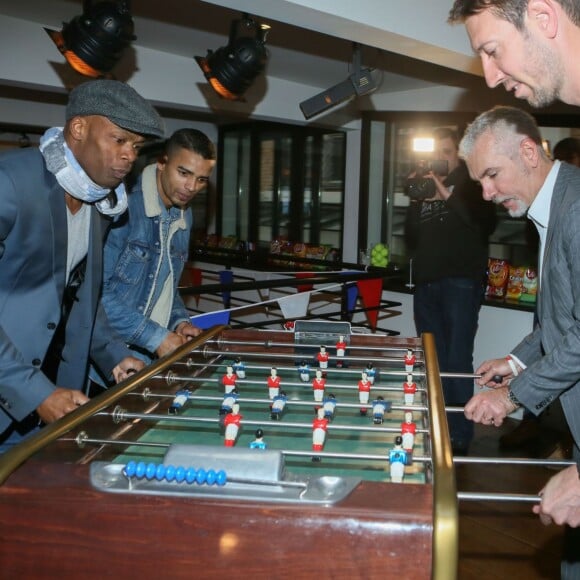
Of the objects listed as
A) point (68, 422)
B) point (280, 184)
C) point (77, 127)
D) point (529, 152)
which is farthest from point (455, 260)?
point (280, 184)

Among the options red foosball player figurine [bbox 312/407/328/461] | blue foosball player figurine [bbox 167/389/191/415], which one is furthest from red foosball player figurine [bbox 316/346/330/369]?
red foosball player figurine [bbox 312/407/328/461]

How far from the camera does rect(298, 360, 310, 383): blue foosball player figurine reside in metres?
2.14

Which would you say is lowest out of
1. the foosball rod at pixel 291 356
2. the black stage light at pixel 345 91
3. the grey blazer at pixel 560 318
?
the foosball rod at pixel 291 356

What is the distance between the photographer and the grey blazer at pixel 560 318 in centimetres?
169

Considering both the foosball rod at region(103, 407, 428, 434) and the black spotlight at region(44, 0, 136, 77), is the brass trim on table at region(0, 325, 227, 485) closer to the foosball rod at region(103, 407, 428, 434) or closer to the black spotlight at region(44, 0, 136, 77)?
the foosball rod at region(103, 407, 428, 434)

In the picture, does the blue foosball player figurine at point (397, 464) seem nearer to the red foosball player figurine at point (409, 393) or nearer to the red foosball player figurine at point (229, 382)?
the red foosball player figurine at point (409, 393)

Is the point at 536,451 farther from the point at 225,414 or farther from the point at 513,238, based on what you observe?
the point at 225,414

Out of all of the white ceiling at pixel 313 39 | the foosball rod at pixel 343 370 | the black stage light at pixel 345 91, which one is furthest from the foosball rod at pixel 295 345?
the black stage light at pixel 345 91

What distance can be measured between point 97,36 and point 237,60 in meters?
0.80

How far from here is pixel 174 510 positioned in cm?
108

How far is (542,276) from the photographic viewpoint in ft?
6.16

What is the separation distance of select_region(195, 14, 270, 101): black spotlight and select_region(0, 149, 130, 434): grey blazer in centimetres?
213

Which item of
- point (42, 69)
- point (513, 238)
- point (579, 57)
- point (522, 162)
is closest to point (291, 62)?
point (42, 69)

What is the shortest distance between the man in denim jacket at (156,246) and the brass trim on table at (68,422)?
604 millimetres
